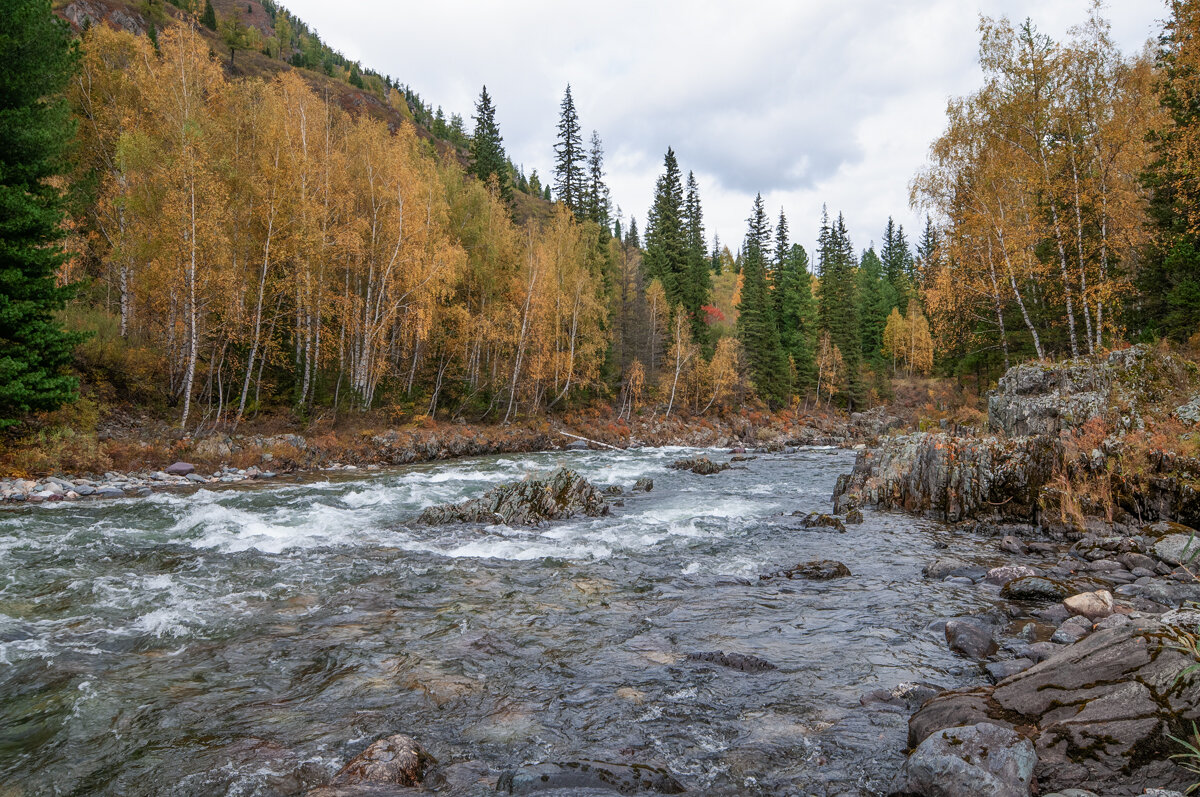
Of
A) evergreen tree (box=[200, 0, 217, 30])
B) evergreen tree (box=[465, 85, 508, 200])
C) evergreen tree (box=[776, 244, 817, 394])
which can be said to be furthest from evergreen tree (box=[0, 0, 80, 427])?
evergreen tree (box=[200, 0, 217, 30])

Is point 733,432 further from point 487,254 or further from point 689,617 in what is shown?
point 689,617

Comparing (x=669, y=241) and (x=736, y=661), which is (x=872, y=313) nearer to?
(x=669, y=241)

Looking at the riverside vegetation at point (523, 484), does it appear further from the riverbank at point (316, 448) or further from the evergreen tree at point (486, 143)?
the evergreen tree at point (486, 143)

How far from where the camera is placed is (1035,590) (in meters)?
7.60

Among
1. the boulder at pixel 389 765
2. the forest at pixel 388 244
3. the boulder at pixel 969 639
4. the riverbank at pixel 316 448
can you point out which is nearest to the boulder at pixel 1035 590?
the boulder at pixel 969 639

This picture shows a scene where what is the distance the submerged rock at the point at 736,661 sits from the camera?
19.5ft

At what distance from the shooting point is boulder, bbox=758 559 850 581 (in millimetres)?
9289

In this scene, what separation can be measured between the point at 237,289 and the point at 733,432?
118 feet

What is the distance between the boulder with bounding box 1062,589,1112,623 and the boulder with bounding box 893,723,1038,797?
13.5 ft

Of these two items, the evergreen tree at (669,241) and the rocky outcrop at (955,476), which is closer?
the rocky outcrop at (955,476)

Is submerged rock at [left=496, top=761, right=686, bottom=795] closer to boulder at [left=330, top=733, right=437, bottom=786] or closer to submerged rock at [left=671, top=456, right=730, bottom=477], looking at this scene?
boulder at [left=330, top=733, right=437, bottom=786]

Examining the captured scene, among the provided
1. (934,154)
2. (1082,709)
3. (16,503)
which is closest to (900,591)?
(1082,709)

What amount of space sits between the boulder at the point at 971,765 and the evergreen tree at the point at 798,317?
58.7 m

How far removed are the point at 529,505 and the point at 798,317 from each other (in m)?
60.2
